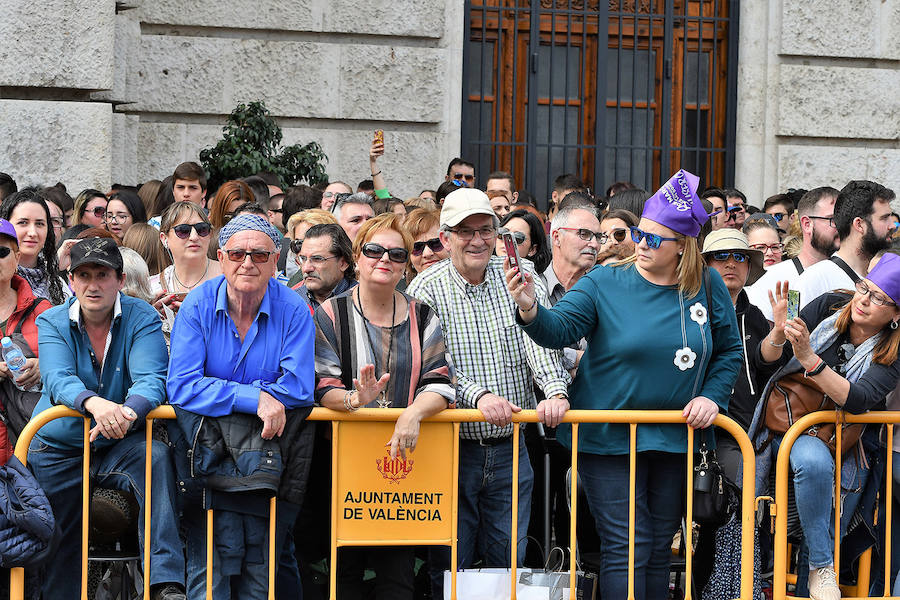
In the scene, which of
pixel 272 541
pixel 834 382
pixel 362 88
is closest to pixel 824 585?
pixel 834 382

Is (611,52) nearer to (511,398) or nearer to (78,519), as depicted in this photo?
(511,398)

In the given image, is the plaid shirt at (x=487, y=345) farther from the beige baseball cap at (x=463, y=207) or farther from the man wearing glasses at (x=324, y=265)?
the man wearing glasses at (x=324, y=265)

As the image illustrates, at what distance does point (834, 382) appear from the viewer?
17.0 ft

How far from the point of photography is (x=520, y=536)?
5.36 metres

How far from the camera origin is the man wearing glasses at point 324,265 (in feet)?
20.2

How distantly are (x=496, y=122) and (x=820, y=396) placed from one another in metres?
6.36

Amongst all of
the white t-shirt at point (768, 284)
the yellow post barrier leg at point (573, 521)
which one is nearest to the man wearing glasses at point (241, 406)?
the yellow post barrier leg at point (573, 521)

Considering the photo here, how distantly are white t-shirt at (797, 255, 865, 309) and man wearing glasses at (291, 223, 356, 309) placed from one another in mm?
2403

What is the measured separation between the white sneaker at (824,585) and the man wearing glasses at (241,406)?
2.23m

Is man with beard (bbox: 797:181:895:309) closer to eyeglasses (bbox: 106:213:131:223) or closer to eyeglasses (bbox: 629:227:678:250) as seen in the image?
eyeglasses (bbox: 629:227:678:250)

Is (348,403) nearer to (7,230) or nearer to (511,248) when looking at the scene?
(511,248)

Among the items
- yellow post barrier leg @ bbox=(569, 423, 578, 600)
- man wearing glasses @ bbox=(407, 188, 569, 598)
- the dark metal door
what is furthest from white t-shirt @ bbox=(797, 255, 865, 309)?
the dark metal door

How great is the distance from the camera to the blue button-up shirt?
15.8 feet

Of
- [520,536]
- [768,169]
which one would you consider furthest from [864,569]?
[768,169]
